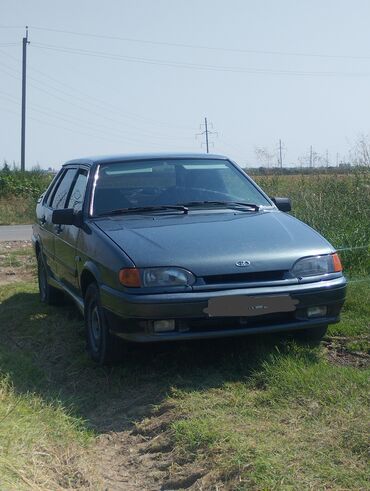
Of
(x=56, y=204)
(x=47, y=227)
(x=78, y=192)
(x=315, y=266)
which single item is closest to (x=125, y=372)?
(x=315, y=266)

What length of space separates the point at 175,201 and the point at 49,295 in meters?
2.25

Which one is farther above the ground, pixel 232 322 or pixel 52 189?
pixel 52 189

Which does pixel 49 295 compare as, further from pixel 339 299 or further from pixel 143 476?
pixel 143 476

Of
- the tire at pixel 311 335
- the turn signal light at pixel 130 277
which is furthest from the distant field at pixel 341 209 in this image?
the turn signal light at pixel 130 277

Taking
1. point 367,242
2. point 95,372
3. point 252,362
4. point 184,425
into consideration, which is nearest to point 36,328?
point 95,372

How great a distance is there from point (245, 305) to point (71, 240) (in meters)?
1.98

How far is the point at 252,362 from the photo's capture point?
533 centimetres

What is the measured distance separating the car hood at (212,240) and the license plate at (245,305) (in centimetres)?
19

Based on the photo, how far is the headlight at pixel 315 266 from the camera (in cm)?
529

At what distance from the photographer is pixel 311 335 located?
5.74m

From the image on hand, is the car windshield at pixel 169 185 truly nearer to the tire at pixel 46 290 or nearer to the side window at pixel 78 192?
the side window at pixel 78 192

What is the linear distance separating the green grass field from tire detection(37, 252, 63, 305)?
1.23 m

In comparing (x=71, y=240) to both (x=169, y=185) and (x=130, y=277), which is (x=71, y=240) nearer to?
(x=169, y=185)

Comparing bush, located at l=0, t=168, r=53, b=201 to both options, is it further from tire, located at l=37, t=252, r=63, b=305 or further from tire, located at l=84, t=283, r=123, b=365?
tire, located at l=84, t=283, r=123, b=365
